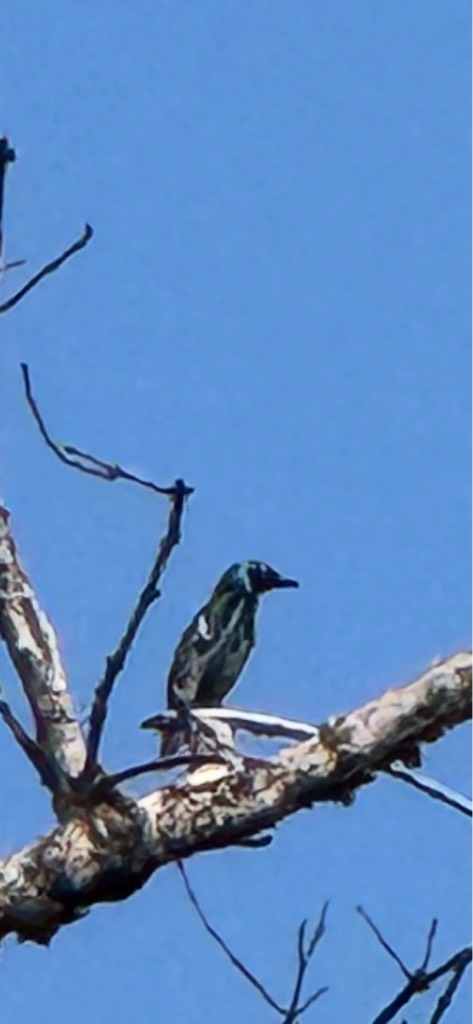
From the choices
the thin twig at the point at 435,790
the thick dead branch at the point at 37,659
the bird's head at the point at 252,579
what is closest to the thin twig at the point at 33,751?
the thick dead branch at the point at 37,659

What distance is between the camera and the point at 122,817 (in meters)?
2.06

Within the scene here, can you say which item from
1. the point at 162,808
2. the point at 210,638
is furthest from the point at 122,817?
the point at 210,638

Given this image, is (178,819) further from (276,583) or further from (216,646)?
(276,583)

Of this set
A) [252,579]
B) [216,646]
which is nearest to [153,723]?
[216,646]

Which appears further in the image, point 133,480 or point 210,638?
point 210,638

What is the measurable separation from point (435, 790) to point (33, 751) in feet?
1.67

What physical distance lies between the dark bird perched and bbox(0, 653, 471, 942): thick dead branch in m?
0.65

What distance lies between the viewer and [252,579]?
12.0 feet

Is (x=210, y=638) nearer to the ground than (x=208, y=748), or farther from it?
farther from it

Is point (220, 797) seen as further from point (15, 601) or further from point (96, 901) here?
point (15, 601)

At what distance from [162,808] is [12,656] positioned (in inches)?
13.0

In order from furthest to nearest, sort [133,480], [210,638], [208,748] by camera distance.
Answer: [210,638], [208,748], [133,480]

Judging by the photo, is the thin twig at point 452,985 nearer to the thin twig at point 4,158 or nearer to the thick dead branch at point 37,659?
the thick dead branch at point 37,659

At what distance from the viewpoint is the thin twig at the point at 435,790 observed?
6.67 ft
